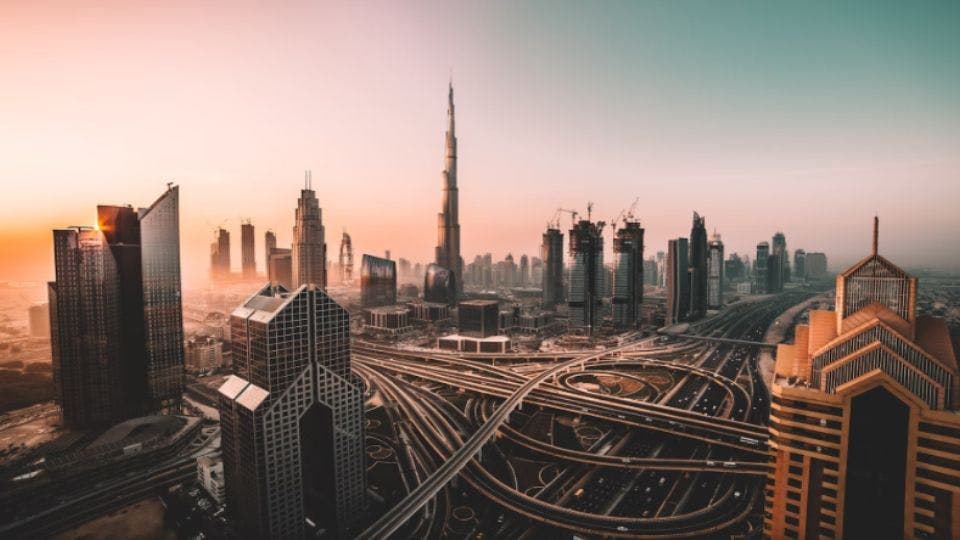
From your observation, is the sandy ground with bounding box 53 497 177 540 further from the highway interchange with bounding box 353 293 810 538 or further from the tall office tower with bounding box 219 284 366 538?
the highway interchange with bounding box 353 293 810 538

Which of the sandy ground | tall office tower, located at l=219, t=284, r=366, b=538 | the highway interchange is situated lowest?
the sandy ground

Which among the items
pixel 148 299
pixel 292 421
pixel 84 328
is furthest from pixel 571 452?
pixel 84 328

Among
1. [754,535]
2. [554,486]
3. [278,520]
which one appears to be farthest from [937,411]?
[278,520]

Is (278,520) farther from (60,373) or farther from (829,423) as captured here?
(60,373)

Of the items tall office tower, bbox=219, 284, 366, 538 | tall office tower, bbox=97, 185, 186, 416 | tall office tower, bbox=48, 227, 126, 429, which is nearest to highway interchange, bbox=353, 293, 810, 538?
tall office tower, bbox=219, 284, 366, 538

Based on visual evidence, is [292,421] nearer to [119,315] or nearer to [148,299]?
[148,299]

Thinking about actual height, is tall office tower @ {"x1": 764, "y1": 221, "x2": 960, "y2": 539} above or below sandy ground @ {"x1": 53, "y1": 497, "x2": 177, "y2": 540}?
above
